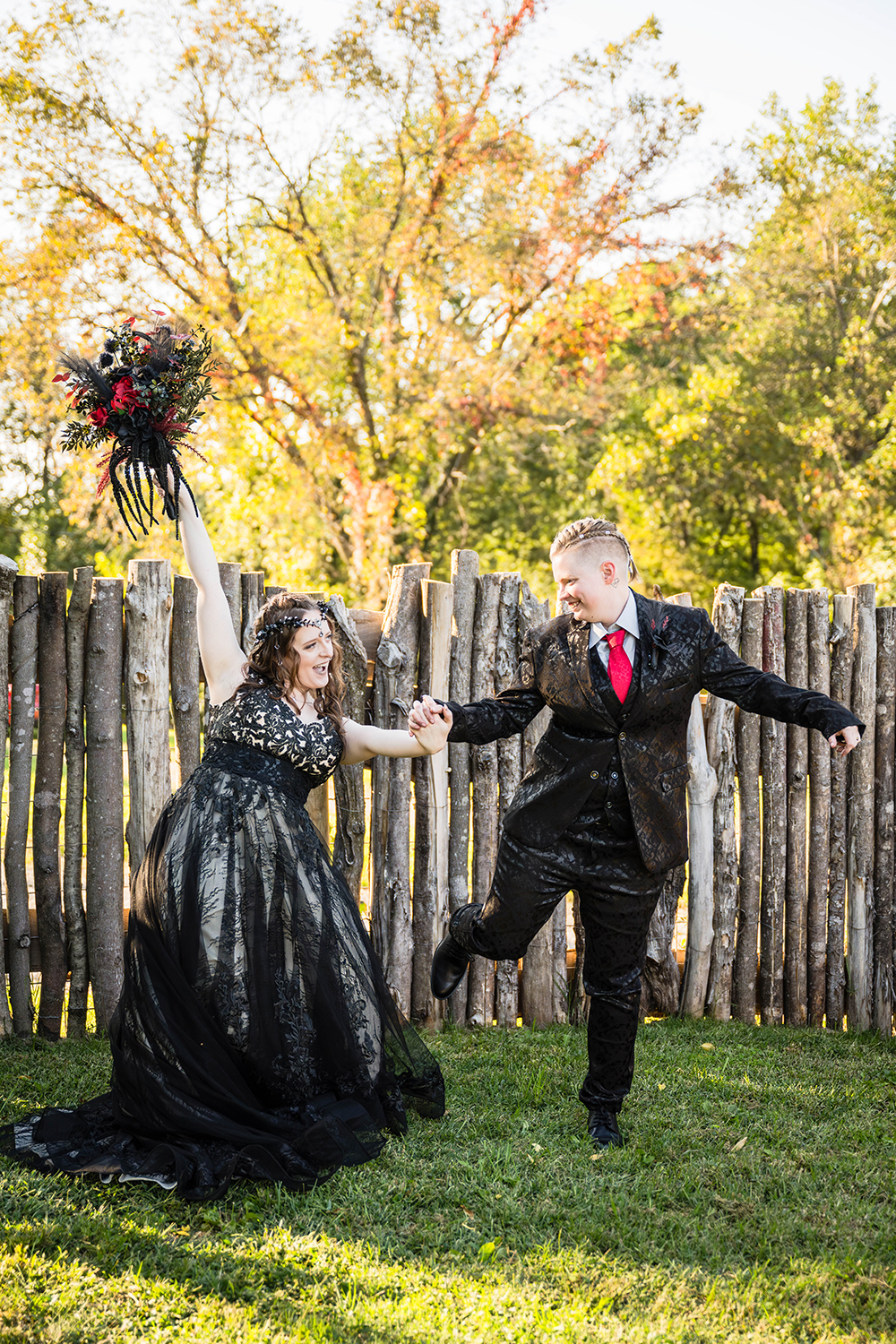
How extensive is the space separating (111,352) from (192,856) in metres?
1.87

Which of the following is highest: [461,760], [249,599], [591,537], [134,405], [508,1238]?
[134,405]

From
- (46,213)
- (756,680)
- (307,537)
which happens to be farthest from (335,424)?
(756,680)

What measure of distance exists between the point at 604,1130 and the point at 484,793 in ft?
5.46

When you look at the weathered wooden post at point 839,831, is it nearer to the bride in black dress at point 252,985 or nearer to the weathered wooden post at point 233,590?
the bride in black dress at point 252,985

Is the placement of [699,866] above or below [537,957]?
above

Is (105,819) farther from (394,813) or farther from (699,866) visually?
(699,866)

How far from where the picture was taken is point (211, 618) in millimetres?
3762

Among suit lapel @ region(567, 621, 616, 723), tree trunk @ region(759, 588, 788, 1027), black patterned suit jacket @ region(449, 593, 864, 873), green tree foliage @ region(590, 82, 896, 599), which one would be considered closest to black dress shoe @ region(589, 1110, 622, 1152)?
black patterned suit jacket @ region(449, 593, 864, 873)

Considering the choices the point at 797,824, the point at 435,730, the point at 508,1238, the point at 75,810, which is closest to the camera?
the point at 508,1238

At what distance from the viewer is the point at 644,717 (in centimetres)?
344

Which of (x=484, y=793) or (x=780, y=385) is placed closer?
(x=484, y=793)

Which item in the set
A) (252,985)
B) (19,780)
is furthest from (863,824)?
(19,780)

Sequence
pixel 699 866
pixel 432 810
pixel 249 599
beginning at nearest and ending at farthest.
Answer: pixel 249 599
pixel 432 810
pixel 699 866

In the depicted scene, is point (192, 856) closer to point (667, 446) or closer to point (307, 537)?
point (307, 537)
